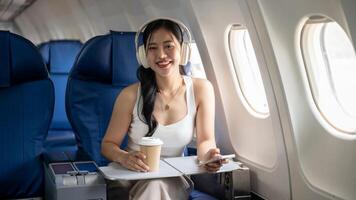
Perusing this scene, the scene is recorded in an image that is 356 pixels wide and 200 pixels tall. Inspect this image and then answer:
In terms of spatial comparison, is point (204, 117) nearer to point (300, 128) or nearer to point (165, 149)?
point (165, 149)

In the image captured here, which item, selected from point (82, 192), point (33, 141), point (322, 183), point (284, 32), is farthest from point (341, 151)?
point (33, 141)

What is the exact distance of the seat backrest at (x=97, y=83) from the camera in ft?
10.4

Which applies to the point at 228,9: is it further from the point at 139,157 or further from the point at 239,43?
the point at 139,157

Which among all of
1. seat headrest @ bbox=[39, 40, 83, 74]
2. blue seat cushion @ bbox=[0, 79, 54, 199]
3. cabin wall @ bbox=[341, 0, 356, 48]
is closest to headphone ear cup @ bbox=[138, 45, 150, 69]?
blue seat cushion @ bbox=[0, 79, 54, 199]

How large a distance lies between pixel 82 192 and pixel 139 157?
0.31m

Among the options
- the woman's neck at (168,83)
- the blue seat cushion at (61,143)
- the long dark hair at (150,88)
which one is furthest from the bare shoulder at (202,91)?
the blue seat cushion at (61,143)

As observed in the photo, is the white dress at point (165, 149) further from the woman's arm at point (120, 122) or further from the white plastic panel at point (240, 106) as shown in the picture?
the white plastic panel at point (240, 106)

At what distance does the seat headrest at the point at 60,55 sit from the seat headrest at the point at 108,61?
225 centimetres

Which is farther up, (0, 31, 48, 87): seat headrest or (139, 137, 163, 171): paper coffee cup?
(0, 31, 48, 87): seat headrest

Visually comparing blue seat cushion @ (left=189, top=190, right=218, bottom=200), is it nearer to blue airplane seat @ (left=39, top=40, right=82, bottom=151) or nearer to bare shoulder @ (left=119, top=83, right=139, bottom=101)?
bare shoulder @ (left=119, top=83, right=139, bottom=101)

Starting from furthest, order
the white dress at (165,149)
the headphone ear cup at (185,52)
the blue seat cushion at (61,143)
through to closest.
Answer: the blue seat cushion at (61,143), the headphone ear cup at (185,52), the white dress at (165,149)

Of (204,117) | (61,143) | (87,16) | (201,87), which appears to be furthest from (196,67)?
(87,16)

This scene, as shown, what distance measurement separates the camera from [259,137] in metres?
3.24

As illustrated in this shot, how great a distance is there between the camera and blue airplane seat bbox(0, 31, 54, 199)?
3014 mm
